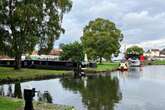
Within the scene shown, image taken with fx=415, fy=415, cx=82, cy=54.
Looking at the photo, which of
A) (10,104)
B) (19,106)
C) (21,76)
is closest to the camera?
(19,106)

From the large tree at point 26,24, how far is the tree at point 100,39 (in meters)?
40.5

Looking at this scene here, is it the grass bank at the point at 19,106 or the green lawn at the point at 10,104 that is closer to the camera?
the green lawn at the point at 10,104

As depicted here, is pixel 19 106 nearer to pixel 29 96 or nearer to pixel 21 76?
pixel 29 96

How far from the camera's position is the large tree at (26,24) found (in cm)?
5125

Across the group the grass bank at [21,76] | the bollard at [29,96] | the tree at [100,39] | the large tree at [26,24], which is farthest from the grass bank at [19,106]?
the tree at [100,39]

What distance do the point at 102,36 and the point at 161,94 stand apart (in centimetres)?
6142

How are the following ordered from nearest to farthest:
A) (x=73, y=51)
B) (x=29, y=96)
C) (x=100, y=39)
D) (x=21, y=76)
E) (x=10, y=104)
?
(x=29, y=96), (x=10, y=104), (x=21, y=76), (x=73, y=51), (x=100, y=39)

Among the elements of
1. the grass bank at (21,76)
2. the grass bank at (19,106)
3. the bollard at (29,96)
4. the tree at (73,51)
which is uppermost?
the tree at (73,51)

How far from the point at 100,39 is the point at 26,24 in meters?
45.6

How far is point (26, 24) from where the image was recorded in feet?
172

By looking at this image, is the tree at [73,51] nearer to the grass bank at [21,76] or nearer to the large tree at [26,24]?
the grass bank at [21,76]

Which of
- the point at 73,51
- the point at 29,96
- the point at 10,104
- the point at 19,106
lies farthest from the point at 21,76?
the point at 73,51

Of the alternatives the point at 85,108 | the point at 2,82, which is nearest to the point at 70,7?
the point at 2,82

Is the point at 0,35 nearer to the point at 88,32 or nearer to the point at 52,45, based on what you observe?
the point at 52,45
